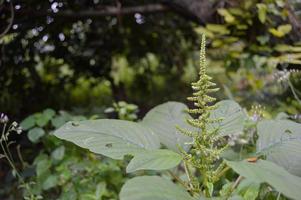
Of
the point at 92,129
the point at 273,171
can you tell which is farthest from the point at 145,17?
the point at 273,171

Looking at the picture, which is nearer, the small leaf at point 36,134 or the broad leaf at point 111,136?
the broad leaf at point 111,136

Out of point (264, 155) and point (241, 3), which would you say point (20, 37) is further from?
point (264, 155)

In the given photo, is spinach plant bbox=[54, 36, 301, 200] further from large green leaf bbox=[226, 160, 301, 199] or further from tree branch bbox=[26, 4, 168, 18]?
tree branch bbox=[26, 4, 168, 18]

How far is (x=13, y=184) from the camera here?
5.74ft

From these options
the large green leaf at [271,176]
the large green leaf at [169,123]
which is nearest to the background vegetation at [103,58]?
the large green leaf at [169,123]

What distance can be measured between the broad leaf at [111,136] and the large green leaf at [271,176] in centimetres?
26

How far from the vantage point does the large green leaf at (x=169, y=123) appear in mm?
1142

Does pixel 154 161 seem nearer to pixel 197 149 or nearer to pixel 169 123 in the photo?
pixel 197 149

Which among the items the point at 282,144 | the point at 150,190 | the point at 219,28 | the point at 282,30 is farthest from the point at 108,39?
the point at 150,190

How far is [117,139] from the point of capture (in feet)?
3.36

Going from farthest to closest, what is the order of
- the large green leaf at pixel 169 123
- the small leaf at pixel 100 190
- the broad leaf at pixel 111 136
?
the small leaf at pixel 100 190 < the large green leaf at pixel 169 123 < the broad leaf at pixel 111 136

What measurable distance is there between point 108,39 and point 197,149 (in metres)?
1.75

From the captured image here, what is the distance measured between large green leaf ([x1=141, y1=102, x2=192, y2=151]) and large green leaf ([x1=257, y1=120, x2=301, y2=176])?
205mm

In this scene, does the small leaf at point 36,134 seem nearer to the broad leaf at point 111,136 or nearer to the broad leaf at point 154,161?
the broad leaf at point 111,136
